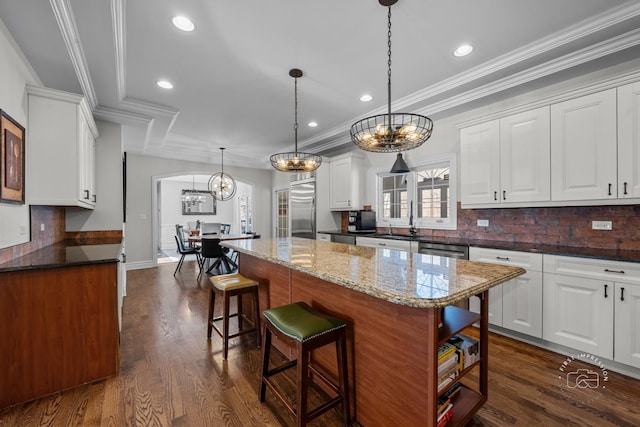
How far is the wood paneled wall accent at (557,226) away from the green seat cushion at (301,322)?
8.54 ft

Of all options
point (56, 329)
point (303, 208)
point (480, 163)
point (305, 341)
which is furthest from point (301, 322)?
point (303, 208)

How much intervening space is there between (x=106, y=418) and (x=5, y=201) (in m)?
1.59

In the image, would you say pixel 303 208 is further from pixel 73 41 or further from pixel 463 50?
pixel 73 41

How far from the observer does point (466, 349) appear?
4.92 feet

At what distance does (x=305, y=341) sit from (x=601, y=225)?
9.83ft

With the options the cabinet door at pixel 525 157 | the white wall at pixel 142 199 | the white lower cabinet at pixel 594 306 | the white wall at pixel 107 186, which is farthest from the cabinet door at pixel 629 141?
the white wall at pixel 142 199

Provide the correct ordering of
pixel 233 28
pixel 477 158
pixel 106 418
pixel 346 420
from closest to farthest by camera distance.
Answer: pixel 346 420
pixel 106 418
pixel 233 28
pixel 477 158

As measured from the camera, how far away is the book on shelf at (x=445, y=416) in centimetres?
135

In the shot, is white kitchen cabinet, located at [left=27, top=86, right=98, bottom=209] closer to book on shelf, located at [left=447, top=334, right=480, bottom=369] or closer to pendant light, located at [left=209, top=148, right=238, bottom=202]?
book on shelf, located at [left=447, top=334, right=480, bottom=369]

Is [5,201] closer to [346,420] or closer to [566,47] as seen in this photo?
[346,420]

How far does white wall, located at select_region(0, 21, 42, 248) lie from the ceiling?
0.10 metres

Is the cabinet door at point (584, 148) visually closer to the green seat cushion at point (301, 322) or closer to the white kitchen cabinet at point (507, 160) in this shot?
the white kitchen cabinet at point (507, 160)

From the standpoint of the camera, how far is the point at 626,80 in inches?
85.8

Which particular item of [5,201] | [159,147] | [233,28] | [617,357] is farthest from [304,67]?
[159,147]
